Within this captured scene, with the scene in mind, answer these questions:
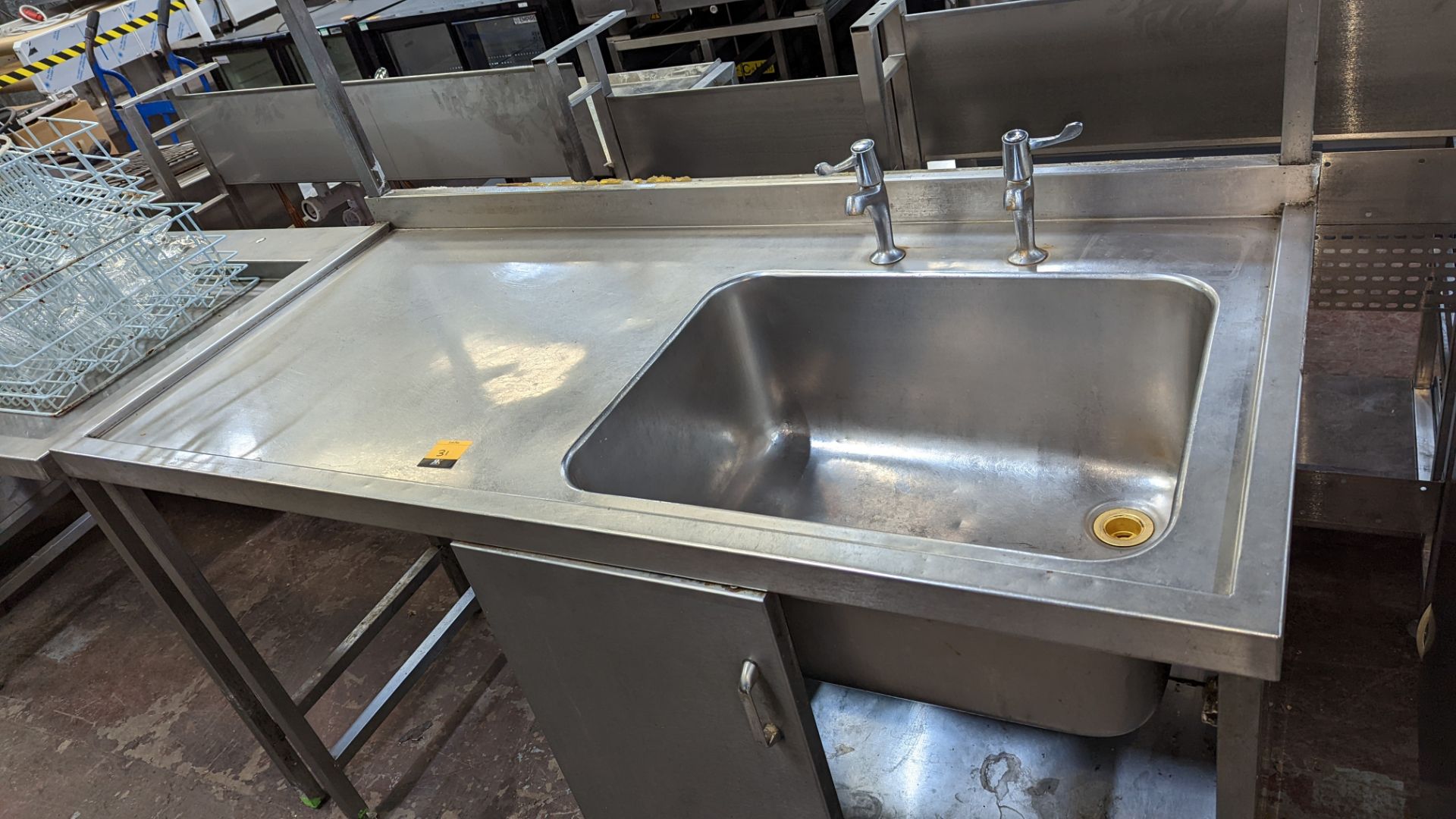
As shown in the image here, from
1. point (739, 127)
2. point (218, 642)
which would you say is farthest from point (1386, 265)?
point (218, 642)

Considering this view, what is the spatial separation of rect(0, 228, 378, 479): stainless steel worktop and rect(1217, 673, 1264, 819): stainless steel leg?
5.33 feet

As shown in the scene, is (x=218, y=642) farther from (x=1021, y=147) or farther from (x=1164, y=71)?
(x=1164, y=71)

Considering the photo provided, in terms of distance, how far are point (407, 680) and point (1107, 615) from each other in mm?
1740

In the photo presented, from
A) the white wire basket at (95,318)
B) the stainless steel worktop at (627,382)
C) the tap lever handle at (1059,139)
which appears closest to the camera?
the stainless steel worktop at (627,382)

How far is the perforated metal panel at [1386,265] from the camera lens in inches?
57.7

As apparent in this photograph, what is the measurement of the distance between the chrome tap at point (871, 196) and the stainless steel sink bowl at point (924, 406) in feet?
0.17

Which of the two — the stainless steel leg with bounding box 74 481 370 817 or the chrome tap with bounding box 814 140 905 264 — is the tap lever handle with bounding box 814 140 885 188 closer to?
the chrome tap with bounding box 814 140 905 264

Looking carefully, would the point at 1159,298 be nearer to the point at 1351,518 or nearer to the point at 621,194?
the point at 621,194

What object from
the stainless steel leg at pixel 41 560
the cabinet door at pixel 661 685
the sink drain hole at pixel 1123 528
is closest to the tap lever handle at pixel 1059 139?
the sink drain hole at pixel 1123 528

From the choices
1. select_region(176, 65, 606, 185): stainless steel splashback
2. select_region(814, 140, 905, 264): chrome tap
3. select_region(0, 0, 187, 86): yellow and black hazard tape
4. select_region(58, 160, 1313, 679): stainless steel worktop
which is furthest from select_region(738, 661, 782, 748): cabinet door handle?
select_region(0, 0, 187, 86): yellow and black hazard tape

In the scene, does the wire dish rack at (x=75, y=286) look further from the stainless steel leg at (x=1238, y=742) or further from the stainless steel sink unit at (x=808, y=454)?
the stainless steel leg at (x=1238, y=742)

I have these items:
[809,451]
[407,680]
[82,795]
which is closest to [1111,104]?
[809,451]

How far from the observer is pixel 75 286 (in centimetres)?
170

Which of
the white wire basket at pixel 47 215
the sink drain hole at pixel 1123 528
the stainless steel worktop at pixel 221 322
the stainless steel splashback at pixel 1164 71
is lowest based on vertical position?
the sink drain hole at pixel 1123 528
